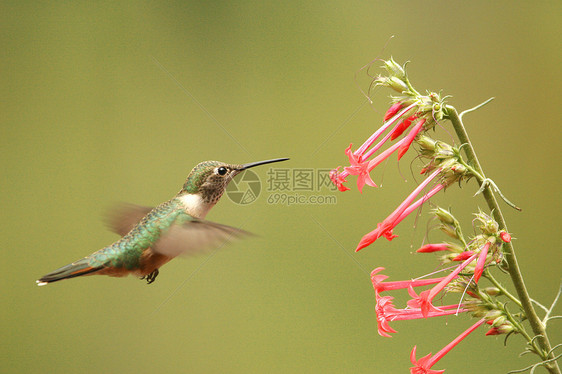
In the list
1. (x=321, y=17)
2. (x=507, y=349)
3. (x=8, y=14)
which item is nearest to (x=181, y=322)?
(x=507, y=349)

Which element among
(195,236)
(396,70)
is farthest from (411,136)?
(195,236)

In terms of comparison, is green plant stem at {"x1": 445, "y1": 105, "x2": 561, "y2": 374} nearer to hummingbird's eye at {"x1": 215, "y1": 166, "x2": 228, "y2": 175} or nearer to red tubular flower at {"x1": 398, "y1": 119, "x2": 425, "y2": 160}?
red tubular flower at {"x1": 398, "y1": 119, "x2": 425, "y2": 160}

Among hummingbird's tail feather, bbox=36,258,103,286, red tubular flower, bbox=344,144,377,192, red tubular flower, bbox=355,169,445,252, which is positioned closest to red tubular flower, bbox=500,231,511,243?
red tubular flower, bbox=355,169,445,252

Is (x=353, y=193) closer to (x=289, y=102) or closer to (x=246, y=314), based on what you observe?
(x=289, y=102)

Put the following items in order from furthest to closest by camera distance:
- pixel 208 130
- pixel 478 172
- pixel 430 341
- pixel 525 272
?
1. pixel 208 130
2. pixel 525 272
3. pixel 430 341
4. pixel 478 172

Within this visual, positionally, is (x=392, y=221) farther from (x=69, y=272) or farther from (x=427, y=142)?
(x=69, y=272)
